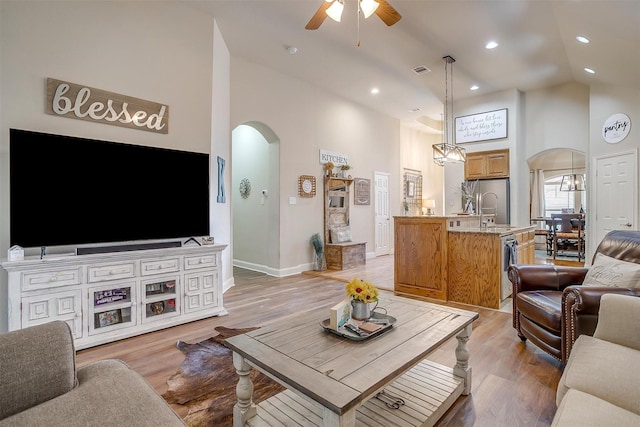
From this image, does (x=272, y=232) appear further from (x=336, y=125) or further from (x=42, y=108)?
(x=42, y=108)

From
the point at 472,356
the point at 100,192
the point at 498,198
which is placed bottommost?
the point at 472,356

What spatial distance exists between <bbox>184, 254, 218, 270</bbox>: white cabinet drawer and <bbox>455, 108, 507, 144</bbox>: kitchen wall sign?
18.6 feet

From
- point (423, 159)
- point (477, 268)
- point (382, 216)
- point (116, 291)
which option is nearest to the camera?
point (116, 291)

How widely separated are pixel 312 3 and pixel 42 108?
2897mm

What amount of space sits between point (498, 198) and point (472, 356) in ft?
15.5

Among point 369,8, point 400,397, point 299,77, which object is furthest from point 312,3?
point 400,397

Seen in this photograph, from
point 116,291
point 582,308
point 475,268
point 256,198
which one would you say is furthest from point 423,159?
point 116,291

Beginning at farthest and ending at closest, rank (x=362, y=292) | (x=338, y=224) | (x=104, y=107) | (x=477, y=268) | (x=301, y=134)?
1. (x=338, y=224)
2. (x=301, y=134)
3. (x=477, y=268)
4. (x=104, y=107)
5. (x=362, y=292)

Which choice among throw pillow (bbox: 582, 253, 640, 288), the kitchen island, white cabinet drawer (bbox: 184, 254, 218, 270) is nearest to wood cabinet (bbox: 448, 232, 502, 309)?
the kitchen island

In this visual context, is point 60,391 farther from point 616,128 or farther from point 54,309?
point 616,128

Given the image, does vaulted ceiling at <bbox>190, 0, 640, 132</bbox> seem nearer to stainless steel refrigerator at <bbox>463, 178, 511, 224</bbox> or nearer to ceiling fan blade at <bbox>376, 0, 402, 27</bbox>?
ceiling fan blade at <bbox>376, 0, 402, 27</bbox>

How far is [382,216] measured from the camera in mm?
8023

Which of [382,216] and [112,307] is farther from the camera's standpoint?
[382,216]

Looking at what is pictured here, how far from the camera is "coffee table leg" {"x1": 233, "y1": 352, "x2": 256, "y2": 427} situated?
1.67m
